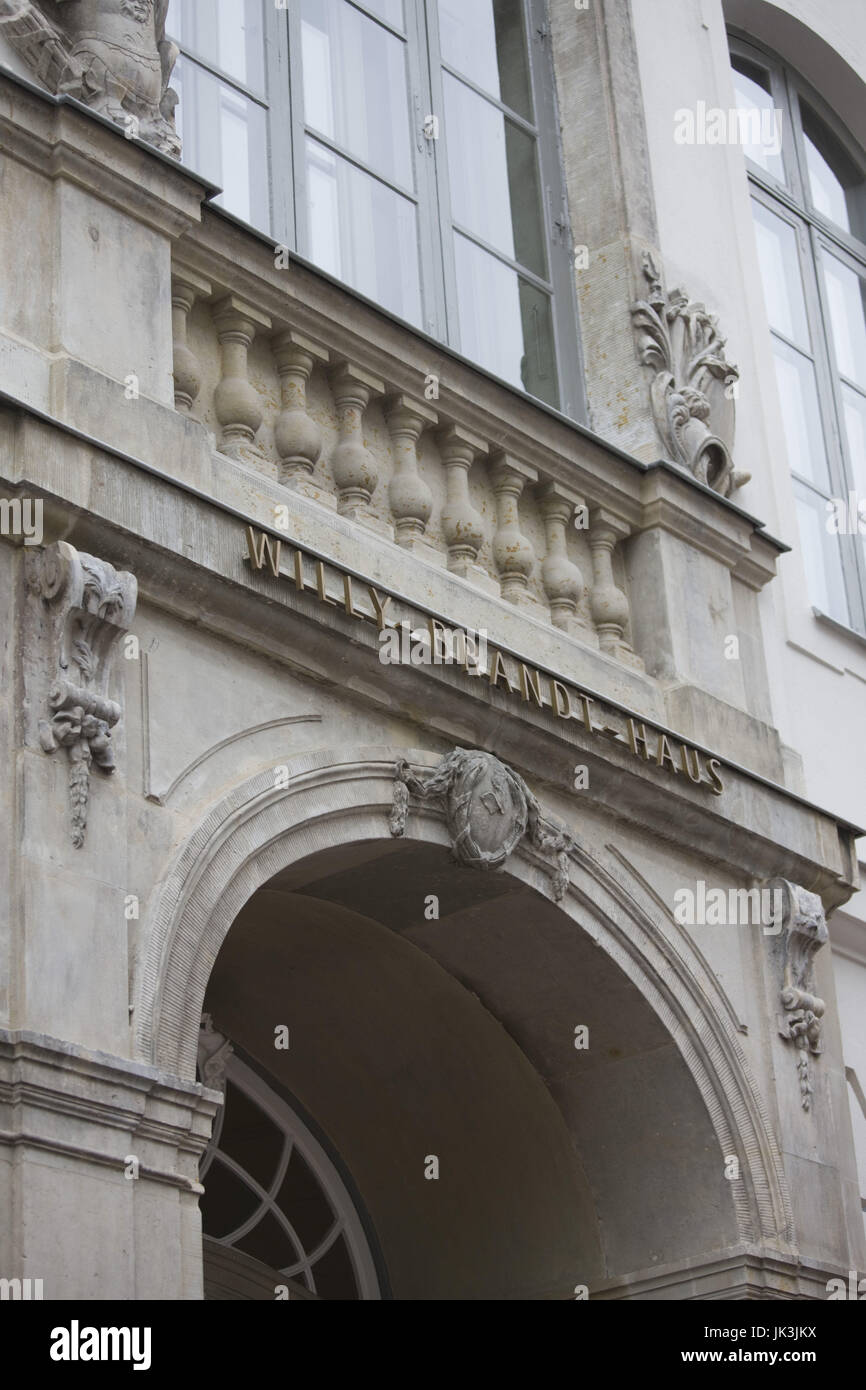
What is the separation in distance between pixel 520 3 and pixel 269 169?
255cm

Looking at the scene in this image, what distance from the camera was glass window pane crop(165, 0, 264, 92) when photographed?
31.4 feet

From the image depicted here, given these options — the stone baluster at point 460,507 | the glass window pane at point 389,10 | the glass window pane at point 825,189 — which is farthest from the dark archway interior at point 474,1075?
the glass window pane at point 825,189

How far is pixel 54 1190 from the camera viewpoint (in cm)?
631

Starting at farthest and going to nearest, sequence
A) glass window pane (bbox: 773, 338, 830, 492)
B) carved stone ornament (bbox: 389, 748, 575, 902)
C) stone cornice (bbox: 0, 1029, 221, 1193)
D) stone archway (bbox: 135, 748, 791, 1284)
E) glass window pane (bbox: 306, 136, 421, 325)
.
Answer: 1. glass window pane (bbox: 773, 338, 830, 492)
2. glass window pane (bbox: 306, 136, 421, 325)
3. carved stone ornament (bbox: 389, 748, 575, 902)
4. stone archway (bbox: 135, 748, 791, 1284)
5. stone cornice (bbox: 0, 1029, 221, 1193)

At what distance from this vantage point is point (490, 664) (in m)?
8.61

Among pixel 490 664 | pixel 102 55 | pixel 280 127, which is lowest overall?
pixel 490 664

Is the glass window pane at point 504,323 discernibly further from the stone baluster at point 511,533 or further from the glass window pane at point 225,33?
the glass window pane at point 225,33

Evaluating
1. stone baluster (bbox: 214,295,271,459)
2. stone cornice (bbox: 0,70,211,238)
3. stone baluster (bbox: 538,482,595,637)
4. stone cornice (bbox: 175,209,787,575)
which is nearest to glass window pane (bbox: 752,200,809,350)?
stone cornice (bbox: 175,209,787,575)

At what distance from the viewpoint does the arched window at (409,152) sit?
9.64 m

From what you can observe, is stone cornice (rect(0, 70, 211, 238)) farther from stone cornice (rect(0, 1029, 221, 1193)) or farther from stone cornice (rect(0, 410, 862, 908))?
stone cornice (rect(0, 1029, 221, 1193))

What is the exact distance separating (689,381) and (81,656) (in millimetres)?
4481

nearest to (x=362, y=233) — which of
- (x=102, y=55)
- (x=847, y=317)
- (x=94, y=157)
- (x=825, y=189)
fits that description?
(x=102, y=55)

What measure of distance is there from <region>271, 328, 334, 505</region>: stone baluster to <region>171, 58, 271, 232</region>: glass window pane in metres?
0.71

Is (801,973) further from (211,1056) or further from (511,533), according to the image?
(211,1056)
